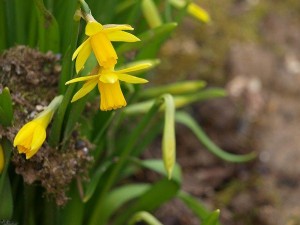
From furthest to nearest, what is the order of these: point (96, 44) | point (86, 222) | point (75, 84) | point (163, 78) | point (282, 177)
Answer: point (163, 78) < point (282, 177) < point (86, 222) < point (75, 84) < point (96, 44)

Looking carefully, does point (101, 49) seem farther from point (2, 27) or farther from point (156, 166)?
point (156, 166)

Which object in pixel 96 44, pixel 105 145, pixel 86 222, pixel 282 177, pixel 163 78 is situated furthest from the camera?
pixel 163 78

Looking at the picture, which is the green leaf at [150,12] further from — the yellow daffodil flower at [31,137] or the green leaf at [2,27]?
the yellow daffodil flower at [31,137]

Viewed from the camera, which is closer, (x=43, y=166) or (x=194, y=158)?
(x=43, y=166)

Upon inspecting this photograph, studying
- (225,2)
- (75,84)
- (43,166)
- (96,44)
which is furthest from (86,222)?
(225,2)

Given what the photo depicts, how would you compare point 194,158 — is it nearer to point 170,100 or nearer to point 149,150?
point 149,150

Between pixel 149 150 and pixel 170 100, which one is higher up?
pixel 170 100

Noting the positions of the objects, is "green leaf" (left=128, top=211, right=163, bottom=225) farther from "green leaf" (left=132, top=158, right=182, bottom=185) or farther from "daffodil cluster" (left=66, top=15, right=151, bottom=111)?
"daffodil cluster" (left=66, top=15, right=151, bottom=111)
